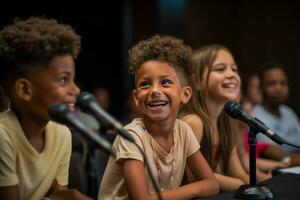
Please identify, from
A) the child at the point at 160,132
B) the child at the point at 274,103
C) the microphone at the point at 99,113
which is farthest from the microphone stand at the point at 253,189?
the child at the point at 274,103

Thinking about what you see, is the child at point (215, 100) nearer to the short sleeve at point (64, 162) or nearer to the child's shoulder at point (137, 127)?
the child's shoulder at point (137, 127)

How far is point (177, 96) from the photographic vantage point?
6.49ft

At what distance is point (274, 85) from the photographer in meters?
4.11

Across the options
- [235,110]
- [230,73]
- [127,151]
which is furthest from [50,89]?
[230,73]

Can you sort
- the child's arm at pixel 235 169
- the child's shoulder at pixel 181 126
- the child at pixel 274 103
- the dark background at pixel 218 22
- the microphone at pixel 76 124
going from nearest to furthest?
1. the microphone at pixel 76 124
2. the child's shoulder at pixel 181 126
3. the child's arm at pixel 235 169
4. the child at pixel 274 103
5. the dark background at pixel 218 22

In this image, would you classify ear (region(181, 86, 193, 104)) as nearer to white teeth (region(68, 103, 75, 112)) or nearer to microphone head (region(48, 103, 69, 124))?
white teeth (region(68, 103, 75, 112))

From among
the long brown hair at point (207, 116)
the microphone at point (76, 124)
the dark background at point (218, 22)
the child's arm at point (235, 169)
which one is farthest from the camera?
the dark background at point (218, 22)

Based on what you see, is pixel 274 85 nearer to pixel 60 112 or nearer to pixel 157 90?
pixel 157 90

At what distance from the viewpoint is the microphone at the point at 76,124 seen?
1335mm

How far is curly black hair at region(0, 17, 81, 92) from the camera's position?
1.65m

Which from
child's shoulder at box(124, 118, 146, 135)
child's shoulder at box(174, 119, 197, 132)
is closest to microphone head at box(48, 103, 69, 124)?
child's shoulder at box(124, 118, 146, 135)

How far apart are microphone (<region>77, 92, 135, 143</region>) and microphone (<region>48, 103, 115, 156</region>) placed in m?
0.05

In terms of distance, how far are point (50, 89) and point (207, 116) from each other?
889mm

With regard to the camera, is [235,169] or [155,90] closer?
[155,90]
